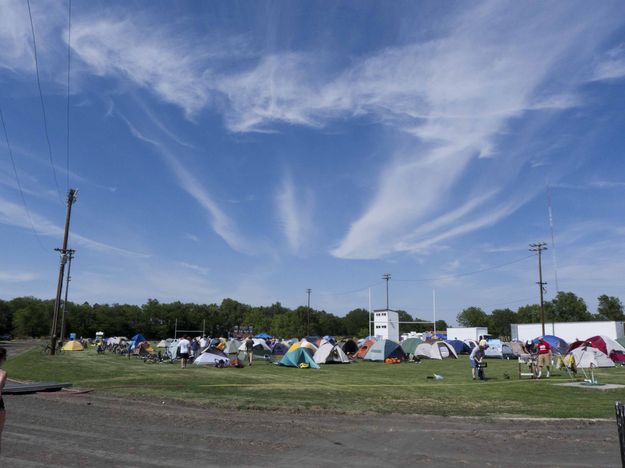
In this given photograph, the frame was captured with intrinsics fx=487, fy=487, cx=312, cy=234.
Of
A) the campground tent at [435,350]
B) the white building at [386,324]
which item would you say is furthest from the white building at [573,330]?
the campground tent at [435,350]

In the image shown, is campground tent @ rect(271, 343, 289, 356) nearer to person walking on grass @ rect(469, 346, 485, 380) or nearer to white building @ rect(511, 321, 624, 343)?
person walking on grass @ rect(469, 346, 485, 380)

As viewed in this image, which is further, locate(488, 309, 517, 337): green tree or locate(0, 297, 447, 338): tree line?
locate(488, 309, 517, 337): green tree

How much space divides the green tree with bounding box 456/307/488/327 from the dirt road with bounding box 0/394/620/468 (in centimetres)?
13847

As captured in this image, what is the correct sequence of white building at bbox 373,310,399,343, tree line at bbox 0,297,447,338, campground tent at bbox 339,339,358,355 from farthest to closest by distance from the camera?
tree line at bbox 0,297,447,338, white building at bbox 373,310,399,343, campground tent at bbox 339,339,358,355

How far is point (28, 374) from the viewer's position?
20.1 m

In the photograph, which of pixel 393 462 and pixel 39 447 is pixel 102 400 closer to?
pixel 39 447

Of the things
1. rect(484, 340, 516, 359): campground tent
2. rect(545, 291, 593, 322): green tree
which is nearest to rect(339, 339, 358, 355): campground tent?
rect(484, 340, 516, 359): campground tent

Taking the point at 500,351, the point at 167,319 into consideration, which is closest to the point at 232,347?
the point at 500,351

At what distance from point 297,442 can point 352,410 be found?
3.58m

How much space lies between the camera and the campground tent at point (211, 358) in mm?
25984

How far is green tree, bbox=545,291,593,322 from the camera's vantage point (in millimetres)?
120375

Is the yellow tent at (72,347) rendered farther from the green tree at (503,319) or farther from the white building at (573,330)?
the green tree at (503,319)

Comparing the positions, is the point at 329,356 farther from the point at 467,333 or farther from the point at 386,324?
the point at 386,324

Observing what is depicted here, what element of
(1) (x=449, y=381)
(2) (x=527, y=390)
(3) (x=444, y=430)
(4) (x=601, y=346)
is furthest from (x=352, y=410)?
(4) (x=601, y=346)
